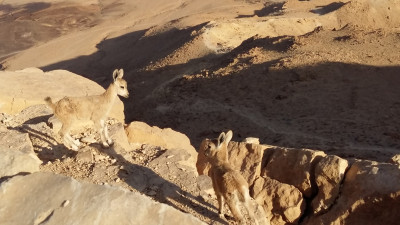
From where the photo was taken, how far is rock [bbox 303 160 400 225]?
321 inches

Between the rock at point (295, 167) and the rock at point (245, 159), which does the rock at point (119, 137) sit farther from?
the rock at point (295, 167)

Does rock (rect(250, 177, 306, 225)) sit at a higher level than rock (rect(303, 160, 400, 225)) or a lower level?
lower

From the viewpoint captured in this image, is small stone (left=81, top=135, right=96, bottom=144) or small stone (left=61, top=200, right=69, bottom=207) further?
small stone (left=81, top=135, right=96, bottom=144)

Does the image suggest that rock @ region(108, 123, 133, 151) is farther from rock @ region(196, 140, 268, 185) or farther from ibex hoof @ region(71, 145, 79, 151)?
rock @ region(196, 140, 268, 185)

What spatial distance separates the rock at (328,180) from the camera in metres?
8.91

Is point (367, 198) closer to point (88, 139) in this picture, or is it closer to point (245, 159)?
point (245, 159)

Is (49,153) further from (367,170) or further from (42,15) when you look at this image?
(42,15)

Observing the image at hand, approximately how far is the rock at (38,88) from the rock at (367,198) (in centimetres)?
674

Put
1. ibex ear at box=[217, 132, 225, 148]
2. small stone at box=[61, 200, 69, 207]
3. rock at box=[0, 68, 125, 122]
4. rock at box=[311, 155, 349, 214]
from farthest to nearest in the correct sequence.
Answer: rock at box=[0, 68, 125, 122] < rock at box=[311, 155, 349, 214] < ibex ear at box=[217, 132, 225, 148] < small stone at box=[61, 200, 69, 207]

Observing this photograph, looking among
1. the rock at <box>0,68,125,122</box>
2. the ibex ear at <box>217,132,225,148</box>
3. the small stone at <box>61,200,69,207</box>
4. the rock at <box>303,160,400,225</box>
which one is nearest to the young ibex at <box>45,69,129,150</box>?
the ibex ear at <box>217,132,225,148</box>

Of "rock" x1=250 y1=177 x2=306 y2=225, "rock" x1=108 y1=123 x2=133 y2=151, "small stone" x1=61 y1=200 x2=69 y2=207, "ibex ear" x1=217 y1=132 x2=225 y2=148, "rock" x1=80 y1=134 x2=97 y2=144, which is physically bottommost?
"rock" x1=250 y1=177 x2=306 y2=225

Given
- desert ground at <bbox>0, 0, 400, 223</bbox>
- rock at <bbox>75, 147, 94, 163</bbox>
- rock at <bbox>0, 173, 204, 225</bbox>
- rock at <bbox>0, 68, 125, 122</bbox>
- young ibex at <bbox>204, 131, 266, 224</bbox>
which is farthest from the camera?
desert ground at <bbox>0, 0, 400, 223</bbox>

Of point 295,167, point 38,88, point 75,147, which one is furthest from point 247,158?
point 38,88

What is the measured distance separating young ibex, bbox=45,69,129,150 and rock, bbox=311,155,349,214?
4039 mm
